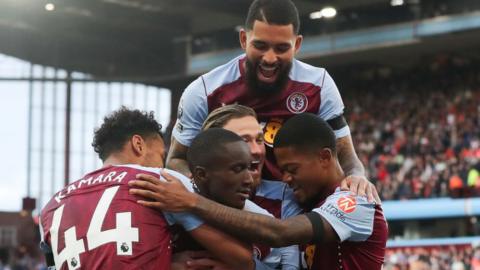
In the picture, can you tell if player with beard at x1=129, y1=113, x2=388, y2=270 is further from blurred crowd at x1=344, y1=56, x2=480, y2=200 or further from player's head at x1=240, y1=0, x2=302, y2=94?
blurred crowd at x1=344, y1=56, x2=480, y2=200

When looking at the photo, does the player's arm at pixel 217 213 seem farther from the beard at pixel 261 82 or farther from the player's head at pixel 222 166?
the beard at pixel 261 82

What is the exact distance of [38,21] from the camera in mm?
39344

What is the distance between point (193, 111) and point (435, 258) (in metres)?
18.4

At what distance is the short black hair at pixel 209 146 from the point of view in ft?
13.8

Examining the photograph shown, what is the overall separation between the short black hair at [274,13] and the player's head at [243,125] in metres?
0.57

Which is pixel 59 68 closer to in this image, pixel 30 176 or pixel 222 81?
pixel 30 176

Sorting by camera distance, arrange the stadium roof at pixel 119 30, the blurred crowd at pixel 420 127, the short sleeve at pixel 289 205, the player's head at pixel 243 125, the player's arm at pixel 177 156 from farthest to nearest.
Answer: the stadium roof at pixel 119 30 < the blurred crowd at pixel 420 127 < the player's arm at pixel 177 156 < the short sleeve at pixel 289 205 < the player's head at pixel 243 125

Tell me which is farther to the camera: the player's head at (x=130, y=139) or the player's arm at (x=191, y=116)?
the player's arm at (x=191, y=116)

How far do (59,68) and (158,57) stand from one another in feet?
17.9

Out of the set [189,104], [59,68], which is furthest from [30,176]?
[189,104]

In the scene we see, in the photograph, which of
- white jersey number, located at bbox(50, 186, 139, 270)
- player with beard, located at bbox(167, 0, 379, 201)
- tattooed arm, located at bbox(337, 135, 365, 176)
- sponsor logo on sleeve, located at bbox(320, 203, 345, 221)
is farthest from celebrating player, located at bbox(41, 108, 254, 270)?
tattooed arm, located at bbox(337, 135, 365, 176)

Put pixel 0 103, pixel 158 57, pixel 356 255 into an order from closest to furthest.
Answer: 1. pixel 356 255
2. pixel 158 57
3. pixel 0 103

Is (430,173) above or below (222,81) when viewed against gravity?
below

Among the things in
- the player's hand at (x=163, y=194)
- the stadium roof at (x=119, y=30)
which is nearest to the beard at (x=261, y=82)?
the player's hand at (x=163, y=194)
